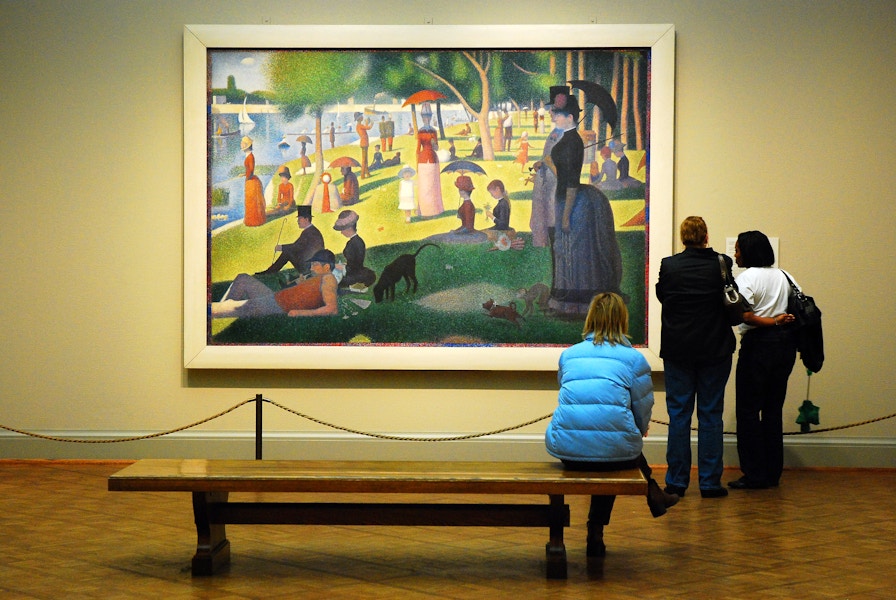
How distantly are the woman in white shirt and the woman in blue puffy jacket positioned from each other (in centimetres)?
274

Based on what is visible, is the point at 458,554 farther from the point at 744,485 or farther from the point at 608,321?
the point at 744,485

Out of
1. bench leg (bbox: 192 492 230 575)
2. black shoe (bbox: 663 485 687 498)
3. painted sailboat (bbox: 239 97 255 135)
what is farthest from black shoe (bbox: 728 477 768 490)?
painted sailboat (bbox: 239 97 255 135)

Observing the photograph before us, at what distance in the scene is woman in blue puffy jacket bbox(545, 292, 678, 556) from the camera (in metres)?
5.61

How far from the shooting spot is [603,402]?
5613mm

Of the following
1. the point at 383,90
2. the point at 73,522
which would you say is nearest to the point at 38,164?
the point at 383,90

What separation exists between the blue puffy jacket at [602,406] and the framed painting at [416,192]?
3.67m

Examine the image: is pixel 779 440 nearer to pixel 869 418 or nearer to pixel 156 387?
pixel 869 418

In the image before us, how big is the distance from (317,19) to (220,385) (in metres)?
3.35

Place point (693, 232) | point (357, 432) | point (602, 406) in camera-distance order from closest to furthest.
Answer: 1. point (602, 406)
2. point (693, 232)
3. point (357, 432)

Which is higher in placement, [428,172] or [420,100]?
[420,100]

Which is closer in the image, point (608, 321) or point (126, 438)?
point (608, 321)

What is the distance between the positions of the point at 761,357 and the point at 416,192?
3226 mm

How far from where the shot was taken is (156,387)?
9680 mm

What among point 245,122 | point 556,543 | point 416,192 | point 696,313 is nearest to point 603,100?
point 416,192
